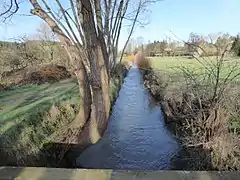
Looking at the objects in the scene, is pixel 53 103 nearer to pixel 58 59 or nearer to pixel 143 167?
pixel 143 167

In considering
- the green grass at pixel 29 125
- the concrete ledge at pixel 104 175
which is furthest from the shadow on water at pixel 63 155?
the concrete ledge at pixel 104 175

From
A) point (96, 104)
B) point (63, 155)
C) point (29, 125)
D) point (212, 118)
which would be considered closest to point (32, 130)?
point (29, 125)

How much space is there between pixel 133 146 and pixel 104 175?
4.88 m

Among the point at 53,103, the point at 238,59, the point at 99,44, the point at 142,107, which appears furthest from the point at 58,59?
the point at 238,59

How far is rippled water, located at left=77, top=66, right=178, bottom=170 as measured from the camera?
6910 millimetres

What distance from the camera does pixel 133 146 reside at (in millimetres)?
8109

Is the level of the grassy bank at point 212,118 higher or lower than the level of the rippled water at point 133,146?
higher

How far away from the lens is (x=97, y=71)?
23.3 feet

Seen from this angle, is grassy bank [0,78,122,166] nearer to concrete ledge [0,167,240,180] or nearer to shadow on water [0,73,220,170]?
shadow on water [0,73,220,170]

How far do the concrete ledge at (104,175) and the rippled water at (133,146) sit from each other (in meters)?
3.39

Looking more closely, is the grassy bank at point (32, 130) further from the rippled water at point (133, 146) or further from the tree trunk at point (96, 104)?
the rippled water at point (133, 146)

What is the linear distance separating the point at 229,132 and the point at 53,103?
5.18m

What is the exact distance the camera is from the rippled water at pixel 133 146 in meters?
6.91

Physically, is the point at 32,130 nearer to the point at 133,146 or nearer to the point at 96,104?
the point at 96,104
